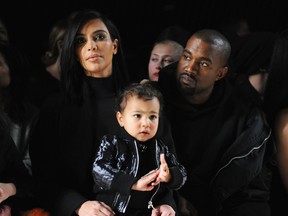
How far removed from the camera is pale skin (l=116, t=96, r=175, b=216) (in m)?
1.91

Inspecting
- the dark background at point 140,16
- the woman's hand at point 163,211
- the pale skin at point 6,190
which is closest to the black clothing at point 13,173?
the pale skin at point 6,190

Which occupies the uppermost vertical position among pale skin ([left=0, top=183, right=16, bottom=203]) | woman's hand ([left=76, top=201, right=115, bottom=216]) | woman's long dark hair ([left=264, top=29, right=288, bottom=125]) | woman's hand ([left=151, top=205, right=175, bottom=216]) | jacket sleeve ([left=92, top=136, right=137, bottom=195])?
woman's long dark hair ([left=264, top=29, right=288, bottom=125])

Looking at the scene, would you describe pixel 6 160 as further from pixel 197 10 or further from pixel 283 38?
pixel 197 10

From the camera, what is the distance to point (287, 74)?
101 inches

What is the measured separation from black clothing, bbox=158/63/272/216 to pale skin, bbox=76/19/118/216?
13.3 inches

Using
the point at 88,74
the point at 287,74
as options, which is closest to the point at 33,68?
the point at 88,74

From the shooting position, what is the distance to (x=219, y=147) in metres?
2.41

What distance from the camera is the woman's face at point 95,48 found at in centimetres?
220

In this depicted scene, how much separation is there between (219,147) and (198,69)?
14.2 inches

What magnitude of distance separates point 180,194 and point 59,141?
582 mm

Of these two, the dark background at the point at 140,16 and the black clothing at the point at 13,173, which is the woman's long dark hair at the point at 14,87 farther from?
the dark background at the point at 140,16

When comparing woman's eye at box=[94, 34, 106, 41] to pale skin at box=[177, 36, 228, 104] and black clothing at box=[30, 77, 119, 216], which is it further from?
pale skin at box=[177, 36, 228, 104]

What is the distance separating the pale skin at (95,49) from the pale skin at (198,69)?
14.2 inches

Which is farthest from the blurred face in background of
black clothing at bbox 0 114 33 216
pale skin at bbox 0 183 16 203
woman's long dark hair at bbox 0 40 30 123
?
pale skin at bbox 0 183 16 203
